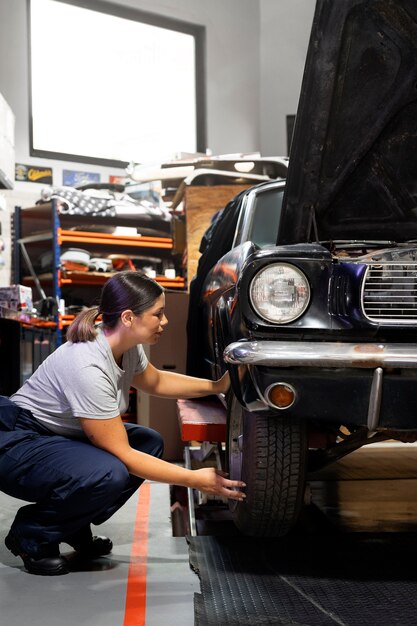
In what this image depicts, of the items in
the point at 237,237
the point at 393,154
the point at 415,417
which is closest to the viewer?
the point at 415,417

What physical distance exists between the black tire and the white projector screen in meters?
6.15

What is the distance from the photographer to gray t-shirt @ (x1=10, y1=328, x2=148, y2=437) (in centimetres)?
237

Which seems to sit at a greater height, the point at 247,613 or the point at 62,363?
the point at 62,363

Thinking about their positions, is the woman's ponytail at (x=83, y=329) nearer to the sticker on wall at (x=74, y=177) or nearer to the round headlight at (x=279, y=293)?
the round headlight at (x=279, y=293)

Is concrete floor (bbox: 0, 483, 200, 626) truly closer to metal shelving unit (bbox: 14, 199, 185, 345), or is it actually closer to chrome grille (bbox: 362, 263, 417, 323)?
chrome grille (bbox: 362, 263, 417, 323)

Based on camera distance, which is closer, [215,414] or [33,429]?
[33,429]

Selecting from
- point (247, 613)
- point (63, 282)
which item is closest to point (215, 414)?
point (247, 613)

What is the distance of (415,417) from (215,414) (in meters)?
1.02

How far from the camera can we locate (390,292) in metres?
2.19

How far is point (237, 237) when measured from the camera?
3465mm

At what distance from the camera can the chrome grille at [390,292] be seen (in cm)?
218

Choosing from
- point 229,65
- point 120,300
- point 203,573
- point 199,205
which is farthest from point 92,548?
point 229,65

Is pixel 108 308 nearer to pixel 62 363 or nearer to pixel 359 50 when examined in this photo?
pixel 62 363

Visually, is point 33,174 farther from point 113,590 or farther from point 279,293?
point 113,590
